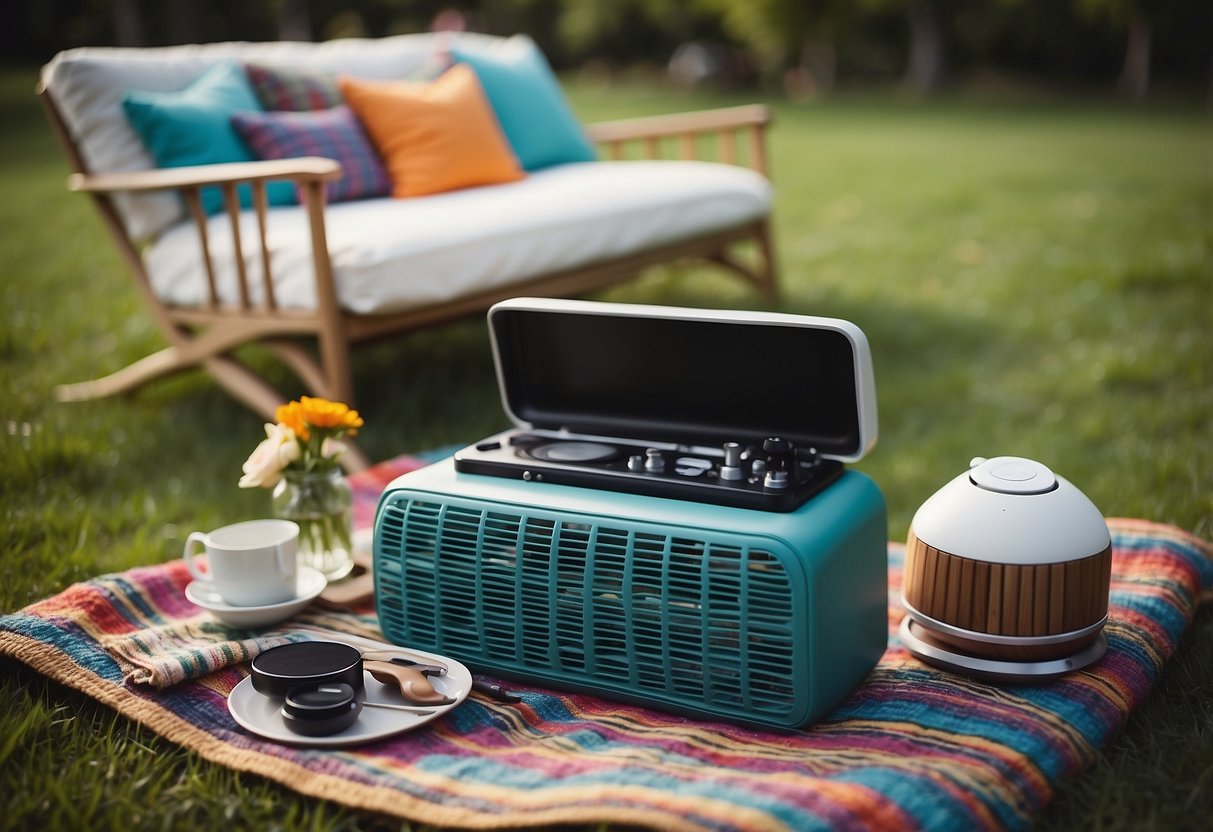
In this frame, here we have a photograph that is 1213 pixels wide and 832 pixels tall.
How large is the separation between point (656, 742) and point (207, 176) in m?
1.83

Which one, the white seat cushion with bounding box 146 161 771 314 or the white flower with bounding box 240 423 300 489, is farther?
the white seat cushion with bounding box 146 161 771 314

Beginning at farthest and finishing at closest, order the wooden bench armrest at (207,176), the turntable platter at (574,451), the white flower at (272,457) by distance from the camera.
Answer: the wooden bench armrest at (207,176)
the white flower at (272,457)
the turntable platter at (574,451)

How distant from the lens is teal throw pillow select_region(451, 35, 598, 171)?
3.93 meters

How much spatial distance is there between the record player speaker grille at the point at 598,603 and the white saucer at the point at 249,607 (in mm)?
162

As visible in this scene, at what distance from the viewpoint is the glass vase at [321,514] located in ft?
6.82

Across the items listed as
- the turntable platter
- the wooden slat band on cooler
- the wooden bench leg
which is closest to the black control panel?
the turntable platter

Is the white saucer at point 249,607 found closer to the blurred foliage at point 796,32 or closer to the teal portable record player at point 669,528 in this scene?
the teal portable record player at point 669,528

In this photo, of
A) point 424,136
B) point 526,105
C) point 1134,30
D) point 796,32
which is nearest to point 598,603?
point 424,136

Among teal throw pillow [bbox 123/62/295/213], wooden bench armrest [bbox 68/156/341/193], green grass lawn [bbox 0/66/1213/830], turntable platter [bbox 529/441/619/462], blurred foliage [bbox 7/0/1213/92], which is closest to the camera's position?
green grass lawn [bbox 0/66/1213/830]

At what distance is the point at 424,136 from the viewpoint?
349 cm

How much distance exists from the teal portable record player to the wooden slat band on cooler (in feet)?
0.30

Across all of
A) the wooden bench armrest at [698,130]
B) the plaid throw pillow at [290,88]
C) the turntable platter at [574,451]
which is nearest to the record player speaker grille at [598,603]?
the turntable platter at [574,451]

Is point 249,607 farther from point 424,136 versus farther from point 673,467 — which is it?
point 424,136

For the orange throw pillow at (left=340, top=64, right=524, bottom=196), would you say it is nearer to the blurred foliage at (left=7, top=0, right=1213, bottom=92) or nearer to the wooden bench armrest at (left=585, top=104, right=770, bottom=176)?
the wooden bench armrest at (left=585, top=104, right=770, bottom=176)
